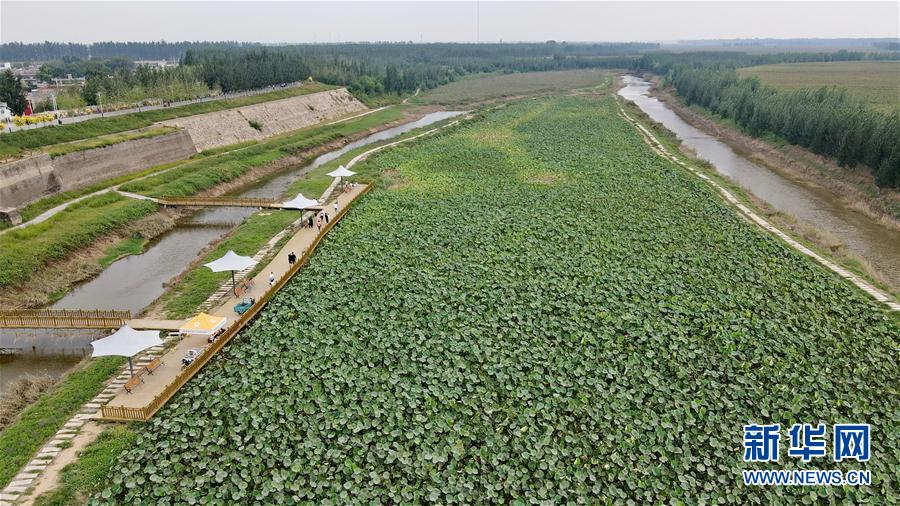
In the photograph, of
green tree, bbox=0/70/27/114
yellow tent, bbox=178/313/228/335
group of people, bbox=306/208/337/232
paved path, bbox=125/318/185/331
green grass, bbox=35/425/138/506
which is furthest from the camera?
green tree, bbox=0/70/27/114

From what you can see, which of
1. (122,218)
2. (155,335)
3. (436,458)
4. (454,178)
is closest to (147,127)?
(122,218)

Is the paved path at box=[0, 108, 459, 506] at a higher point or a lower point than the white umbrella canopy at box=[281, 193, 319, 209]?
lower

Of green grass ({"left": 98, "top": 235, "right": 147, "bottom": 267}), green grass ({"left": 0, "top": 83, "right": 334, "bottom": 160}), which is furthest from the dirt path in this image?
green grass ({"left": 0, "top": 83, "right": 334, "bottom": 160})

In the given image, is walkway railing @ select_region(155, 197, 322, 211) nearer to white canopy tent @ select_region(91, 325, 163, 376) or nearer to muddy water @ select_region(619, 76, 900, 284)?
white canopy tent @ select_region(91, 325, 163, 376)

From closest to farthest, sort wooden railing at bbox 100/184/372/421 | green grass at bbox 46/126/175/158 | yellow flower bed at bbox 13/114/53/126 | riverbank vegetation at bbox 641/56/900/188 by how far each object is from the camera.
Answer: wooden railing at bbox 100/184/372/421 < riverbank vegetation at bbox 641/56/900/188 < green grass at bbox 46/126/175/158 < yellow flower bed at bbox 13/114/53/126

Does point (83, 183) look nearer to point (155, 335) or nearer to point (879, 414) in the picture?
point (155, 335)

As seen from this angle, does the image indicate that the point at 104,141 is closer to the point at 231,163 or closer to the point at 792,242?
the point at 231,163

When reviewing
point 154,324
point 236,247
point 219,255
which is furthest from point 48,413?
point 236,247

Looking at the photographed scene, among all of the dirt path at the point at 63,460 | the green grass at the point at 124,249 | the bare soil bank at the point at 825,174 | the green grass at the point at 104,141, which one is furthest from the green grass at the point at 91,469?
the bare soil bank at the point at 825,174
